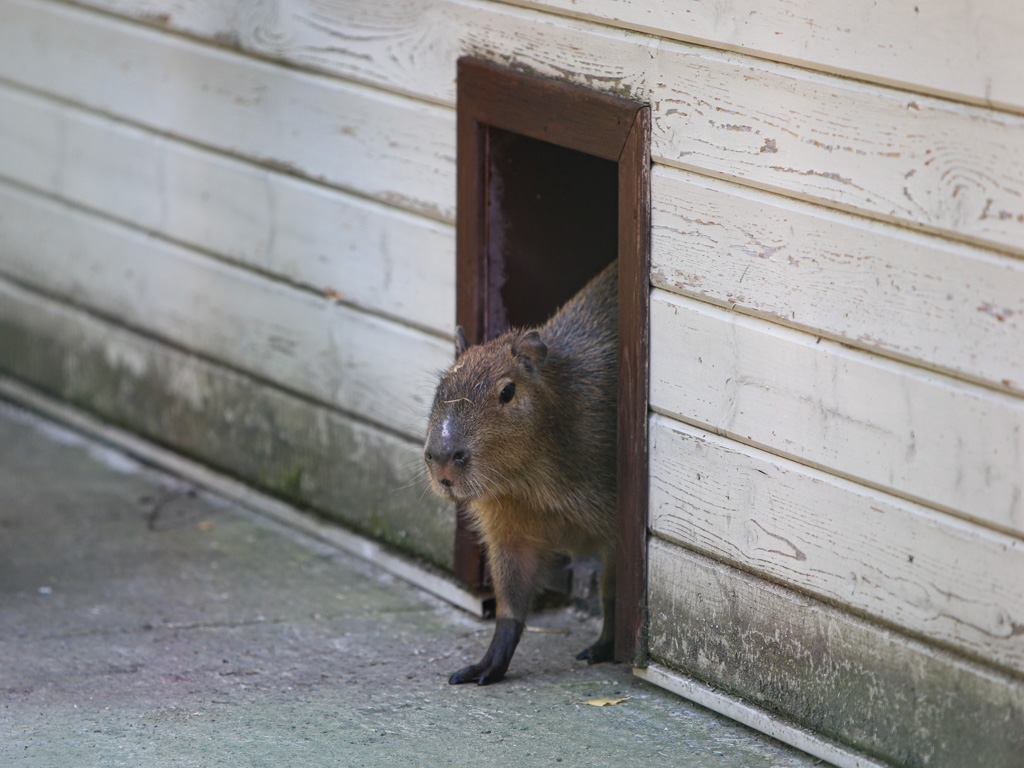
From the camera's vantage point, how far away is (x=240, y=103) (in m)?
5.07

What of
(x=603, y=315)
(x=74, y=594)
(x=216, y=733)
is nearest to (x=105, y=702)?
(x=216, y=733)

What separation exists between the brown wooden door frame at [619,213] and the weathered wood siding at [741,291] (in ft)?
0.18

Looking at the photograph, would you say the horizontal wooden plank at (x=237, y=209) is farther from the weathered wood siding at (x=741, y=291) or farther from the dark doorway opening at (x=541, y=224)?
the dark doorway opening at (x=541, y=224)

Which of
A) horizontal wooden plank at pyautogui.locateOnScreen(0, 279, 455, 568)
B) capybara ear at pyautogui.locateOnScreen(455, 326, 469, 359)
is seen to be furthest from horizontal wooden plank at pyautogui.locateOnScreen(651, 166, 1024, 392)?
horizontal wooden plank at pyautogui.locateOnScreen(0, 279, 455, 568)

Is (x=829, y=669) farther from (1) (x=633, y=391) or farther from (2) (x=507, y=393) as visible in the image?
(2) (x=507, y=393)

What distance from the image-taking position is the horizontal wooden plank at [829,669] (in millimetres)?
2965

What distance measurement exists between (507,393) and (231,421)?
1942 millimetres

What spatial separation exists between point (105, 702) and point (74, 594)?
874mm

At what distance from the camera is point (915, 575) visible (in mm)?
3064

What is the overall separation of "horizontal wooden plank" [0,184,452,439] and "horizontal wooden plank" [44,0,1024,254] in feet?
2.80

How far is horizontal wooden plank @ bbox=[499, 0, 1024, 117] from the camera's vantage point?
2.75 metres

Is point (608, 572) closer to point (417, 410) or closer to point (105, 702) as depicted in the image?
point (417, 410)

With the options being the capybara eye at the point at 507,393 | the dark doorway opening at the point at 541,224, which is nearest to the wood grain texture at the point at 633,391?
the capybara eye at the point at 507,393

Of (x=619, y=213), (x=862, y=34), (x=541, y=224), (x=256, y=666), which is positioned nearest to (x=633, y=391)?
(x=619, y=213)
